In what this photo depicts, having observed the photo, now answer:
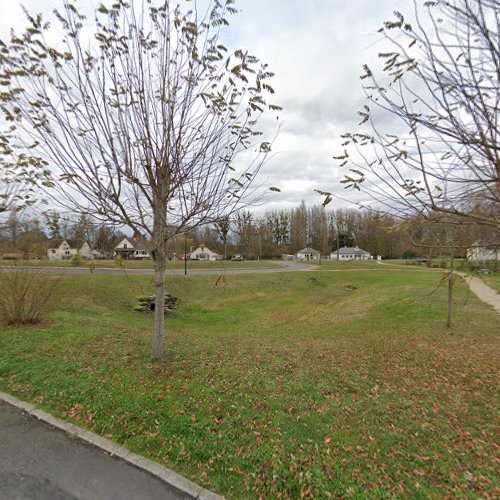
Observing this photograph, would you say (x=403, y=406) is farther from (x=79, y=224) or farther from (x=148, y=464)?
(x=79, y=224)

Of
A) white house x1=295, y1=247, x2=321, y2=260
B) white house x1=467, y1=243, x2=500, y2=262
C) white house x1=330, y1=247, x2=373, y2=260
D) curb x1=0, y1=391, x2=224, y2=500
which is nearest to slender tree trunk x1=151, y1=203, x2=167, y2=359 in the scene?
curb x1=0, y1=391, x2=224, y2=500

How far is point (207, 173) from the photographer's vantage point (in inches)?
188

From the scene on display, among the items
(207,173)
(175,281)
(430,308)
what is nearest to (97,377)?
(207,173)

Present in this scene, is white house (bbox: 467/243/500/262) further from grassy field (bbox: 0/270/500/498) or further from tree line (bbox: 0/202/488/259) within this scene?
grassy field (bbox: 0/270/500/498)

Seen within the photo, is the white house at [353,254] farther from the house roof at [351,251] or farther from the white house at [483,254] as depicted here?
the white house at [483,254]

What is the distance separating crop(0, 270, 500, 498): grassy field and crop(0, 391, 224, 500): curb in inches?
4.0

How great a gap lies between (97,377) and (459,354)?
828 cm

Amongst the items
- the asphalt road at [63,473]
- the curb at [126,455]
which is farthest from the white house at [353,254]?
the asphalt road at [63,473]

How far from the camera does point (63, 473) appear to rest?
8.87ft

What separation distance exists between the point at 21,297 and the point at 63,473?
6.96 metres

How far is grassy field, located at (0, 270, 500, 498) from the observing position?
2.79 m

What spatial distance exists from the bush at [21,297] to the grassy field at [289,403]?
669mm

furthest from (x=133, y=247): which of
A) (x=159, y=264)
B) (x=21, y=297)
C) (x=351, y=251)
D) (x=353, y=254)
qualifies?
(x=351, y=251)

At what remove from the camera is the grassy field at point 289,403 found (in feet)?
9.16
